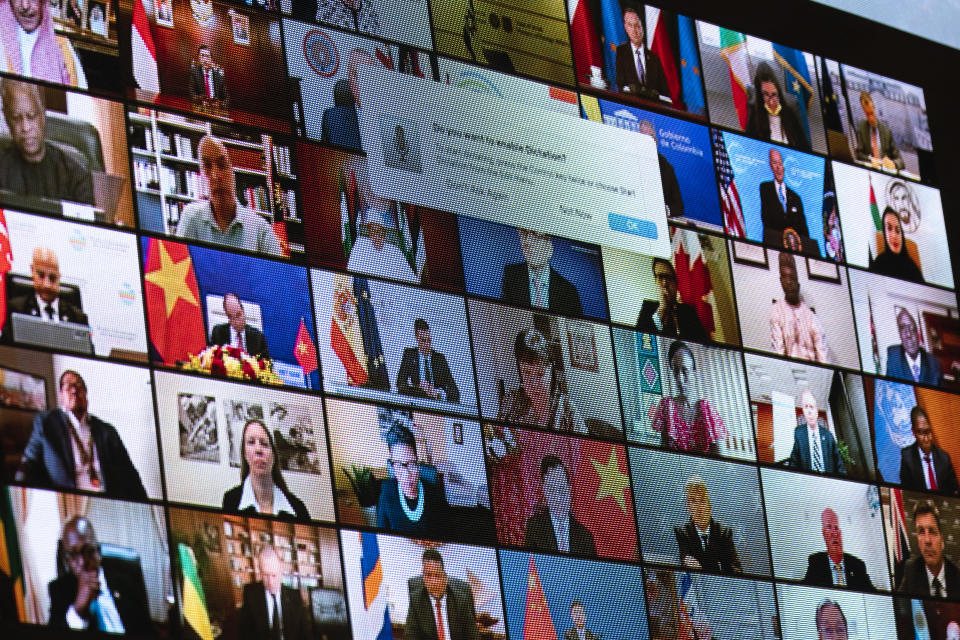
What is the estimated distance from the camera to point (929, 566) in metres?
6.57

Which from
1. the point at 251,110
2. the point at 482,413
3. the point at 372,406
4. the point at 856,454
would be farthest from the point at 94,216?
the point at 856,454

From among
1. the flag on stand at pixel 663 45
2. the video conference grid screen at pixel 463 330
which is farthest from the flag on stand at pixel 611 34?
the flag on stand at pixel 663 45

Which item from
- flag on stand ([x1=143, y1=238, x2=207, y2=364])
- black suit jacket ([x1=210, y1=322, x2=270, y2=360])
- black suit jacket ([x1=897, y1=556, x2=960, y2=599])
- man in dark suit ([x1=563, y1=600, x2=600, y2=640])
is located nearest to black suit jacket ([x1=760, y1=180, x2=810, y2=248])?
black suit jacket ([x1=897, y1=556, x2=960, y2=599])

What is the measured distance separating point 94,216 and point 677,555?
240 cm

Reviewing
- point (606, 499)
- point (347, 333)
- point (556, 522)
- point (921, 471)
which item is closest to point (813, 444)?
point (921, 471)

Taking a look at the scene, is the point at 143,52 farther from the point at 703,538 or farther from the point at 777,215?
the point at 777,215

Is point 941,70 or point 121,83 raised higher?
point 941,70

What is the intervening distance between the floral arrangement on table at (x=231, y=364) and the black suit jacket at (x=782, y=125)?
8.28 feet

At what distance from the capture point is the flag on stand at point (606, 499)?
568 cm

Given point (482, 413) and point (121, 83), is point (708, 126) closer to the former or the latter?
point (482, 413)

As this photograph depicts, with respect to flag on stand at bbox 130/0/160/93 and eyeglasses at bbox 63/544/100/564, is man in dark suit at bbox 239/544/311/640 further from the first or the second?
flag on stand at bbox 130/0/160/93

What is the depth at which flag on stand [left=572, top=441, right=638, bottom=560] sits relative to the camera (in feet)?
18.6

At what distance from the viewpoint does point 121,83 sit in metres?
5.10

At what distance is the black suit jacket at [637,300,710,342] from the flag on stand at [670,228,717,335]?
0.02 meters
